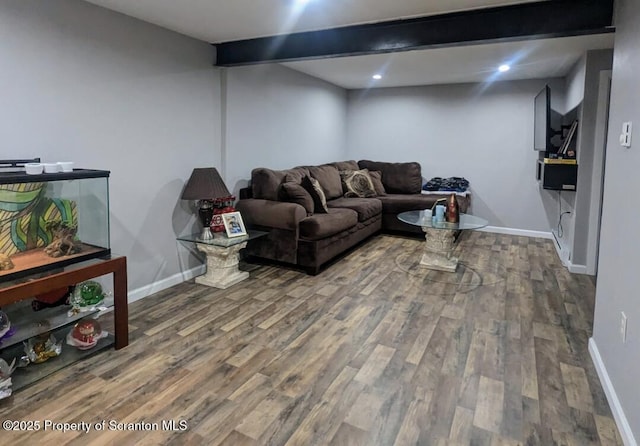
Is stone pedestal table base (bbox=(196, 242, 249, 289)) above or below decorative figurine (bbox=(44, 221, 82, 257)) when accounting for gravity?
below

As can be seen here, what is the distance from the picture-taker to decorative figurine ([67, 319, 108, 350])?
7.91 feet

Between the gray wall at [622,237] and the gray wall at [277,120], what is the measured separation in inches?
124

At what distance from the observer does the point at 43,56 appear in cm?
252

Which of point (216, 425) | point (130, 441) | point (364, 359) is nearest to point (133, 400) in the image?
point (130, 441)

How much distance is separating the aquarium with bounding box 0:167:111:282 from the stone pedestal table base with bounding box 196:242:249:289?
3.61 feet

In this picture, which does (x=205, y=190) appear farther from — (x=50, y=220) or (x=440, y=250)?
(x=440, y=250)

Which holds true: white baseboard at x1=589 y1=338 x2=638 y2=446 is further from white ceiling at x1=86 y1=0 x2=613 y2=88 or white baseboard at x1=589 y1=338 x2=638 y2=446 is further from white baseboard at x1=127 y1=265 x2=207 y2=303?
white baseboard at x1=127 y1=265 x2=207 y2=303

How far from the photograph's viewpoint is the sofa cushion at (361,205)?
491 centimetres

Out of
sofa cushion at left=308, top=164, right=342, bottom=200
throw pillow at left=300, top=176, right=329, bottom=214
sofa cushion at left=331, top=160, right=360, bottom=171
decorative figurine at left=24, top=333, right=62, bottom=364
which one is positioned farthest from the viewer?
sofa cushion at left=331, top=160, right=360, bottom=171

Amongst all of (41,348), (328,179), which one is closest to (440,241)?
(328,179)

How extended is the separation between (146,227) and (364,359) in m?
2.06

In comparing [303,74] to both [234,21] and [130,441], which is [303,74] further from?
[130,441]

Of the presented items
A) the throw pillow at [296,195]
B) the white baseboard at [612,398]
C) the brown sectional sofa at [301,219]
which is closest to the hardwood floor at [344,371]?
the white baseboard at [612,398]

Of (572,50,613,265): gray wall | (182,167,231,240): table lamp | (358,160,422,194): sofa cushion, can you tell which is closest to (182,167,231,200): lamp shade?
(182,167,231,240): table lamp
